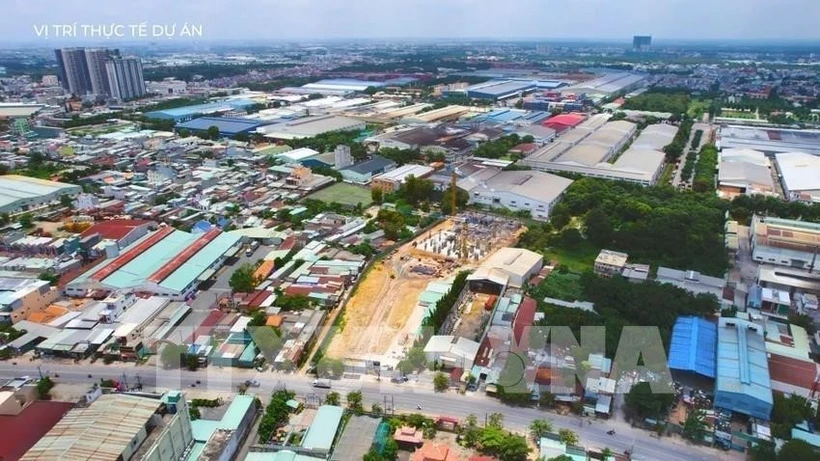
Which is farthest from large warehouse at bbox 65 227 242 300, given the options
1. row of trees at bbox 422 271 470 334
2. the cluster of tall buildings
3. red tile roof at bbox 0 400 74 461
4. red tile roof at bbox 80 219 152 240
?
the cluster of tall buildings

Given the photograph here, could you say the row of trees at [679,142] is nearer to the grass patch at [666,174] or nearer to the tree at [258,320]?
the grass patch at [666,174]

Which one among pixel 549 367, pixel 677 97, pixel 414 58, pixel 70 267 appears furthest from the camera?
pixel 414 58

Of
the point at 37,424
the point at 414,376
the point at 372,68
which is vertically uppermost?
the point at 372,68

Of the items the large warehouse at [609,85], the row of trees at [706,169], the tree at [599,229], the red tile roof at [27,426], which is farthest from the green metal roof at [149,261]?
the large warehouse at [609,85]

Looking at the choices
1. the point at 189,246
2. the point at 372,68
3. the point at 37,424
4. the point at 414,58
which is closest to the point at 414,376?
the point at 37,424

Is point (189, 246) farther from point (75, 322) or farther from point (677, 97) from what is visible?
point (677, 97)

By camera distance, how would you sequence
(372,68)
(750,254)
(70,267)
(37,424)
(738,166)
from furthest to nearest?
(372,68) → (738,166) → (750,254) → (70,267) → (37,424)
